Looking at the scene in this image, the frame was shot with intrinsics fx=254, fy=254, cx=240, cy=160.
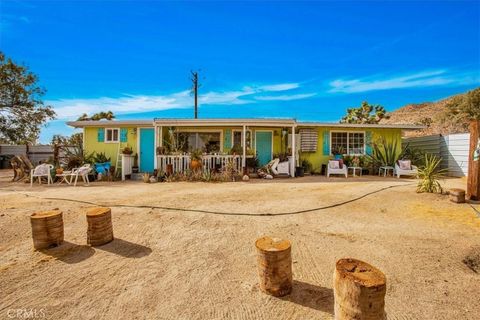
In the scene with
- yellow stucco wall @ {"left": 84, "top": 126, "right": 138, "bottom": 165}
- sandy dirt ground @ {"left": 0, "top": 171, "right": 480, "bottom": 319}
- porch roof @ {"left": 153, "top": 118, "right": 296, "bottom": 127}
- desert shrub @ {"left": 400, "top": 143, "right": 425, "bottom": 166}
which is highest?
porch roof @ {"left": 153, "top": 118, "right": 296, "bottom": 127}

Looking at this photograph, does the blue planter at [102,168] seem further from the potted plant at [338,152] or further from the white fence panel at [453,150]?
the white fence panel at [453,150]

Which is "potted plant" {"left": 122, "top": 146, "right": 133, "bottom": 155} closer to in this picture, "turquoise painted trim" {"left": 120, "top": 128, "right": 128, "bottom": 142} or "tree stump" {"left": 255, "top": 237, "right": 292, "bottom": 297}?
"turquoise painted trim" {"left": 120, "top": 128, "right": 128, "bottom": 142}

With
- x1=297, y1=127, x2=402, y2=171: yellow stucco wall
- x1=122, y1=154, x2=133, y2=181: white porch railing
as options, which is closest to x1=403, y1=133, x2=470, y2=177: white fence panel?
x1=297, y1=127, x2=402, y2=171: yellow stucco wall

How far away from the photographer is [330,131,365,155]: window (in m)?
12.4

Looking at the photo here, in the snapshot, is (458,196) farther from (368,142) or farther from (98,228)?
(368,142)

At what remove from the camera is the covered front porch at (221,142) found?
10352mm

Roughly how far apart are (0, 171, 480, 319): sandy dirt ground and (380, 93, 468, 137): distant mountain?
20.3 metres

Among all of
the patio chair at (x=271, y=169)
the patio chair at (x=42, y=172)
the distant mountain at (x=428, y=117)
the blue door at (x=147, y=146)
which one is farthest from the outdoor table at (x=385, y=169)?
the patio chair at (x=42, y=172)

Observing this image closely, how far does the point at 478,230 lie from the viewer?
12.4 ft

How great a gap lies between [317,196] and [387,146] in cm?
824

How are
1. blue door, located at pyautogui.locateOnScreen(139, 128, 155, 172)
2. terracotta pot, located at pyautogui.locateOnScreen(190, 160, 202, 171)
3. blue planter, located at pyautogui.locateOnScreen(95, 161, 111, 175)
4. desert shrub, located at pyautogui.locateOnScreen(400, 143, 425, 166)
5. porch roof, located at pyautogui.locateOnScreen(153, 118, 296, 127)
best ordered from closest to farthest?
terracotta pot, located at pyautogui.locateOnScreen(190, 160, 202, 171)
blue planter, located at pyautogui.locateOnScreen(95, 161, 111, 175)
porch roof, located at pyautogui.locateOnScreen(153, 118, 296, 127)
desert shrub, located at pyautogui.locateOnScreen(400, 143, 425, 166)
blue door, located at pyautogui.locateOnScreen(139, 128, 155, 172)

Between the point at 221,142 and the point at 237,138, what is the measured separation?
802 millimetres

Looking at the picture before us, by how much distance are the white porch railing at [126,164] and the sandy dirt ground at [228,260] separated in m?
5.35

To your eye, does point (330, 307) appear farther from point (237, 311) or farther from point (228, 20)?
point (228, 20)
